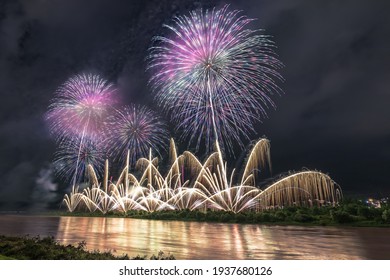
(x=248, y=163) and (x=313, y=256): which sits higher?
(x=248, y=163)

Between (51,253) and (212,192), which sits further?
(212,192)

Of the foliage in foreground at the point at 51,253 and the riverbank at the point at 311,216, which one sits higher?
the riverbank at the point at 311,216

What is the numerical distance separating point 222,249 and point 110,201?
49.3 metres

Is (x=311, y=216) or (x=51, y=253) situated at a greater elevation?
(x=311, y=216)

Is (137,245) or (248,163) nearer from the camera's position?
(137,245)

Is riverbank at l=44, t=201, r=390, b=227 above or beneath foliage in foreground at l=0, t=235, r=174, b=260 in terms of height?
above

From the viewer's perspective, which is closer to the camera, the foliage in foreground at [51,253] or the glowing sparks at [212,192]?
the foliage in foreground at [51,253]

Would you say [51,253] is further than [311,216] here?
No

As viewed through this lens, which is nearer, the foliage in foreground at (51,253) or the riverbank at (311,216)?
the foliage in foreground at (51,253)

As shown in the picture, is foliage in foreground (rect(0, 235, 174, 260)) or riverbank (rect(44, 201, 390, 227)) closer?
foliage in foreground (rect(0, 235, 174, 260))

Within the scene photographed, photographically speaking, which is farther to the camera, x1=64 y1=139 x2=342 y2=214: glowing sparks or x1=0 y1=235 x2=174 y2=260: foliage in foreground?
x1=64 y1=139 x2=342 y2=214: glowing sparks

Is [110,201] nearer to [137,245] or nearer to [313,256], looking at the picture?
[137,245]
